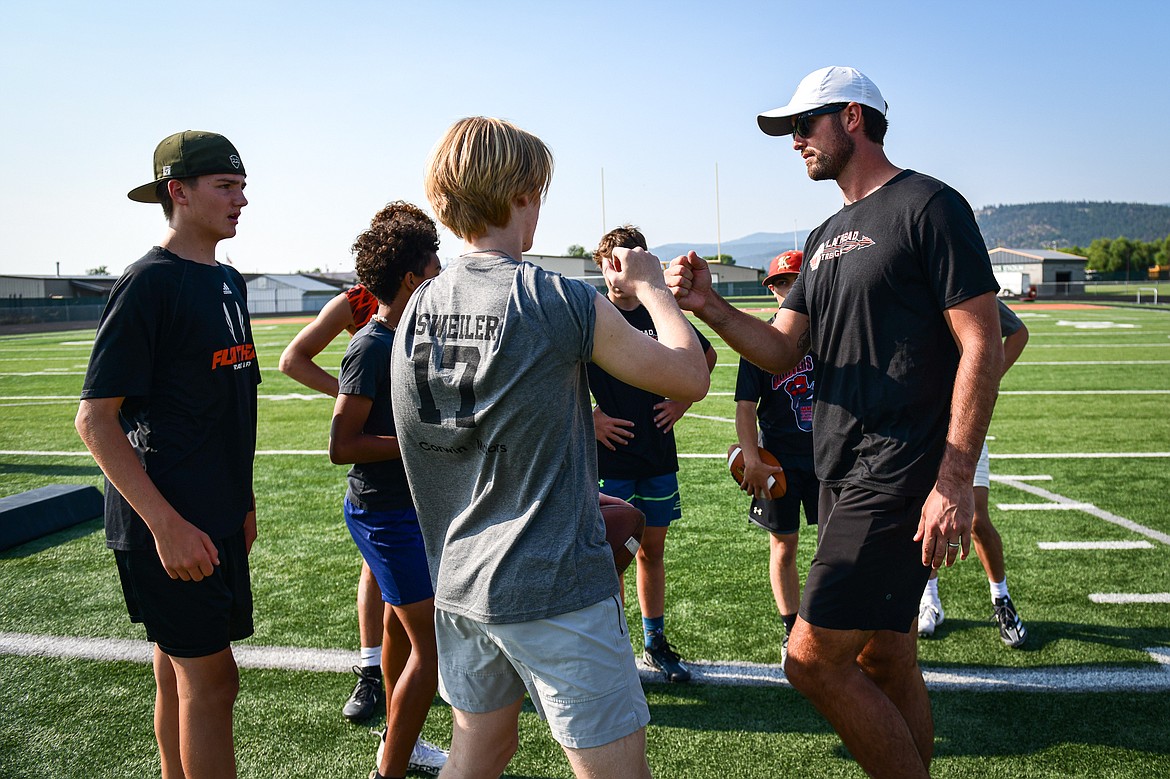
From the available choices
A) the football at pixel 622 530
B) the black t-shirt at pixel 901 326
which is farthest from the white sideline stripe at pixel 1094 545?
the football at pixel 622 530

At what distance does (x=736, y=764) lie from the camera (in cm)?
330

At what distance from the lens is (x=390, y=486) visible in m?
3.24

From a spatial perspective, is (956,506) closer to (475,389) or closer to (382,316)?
(475,389)

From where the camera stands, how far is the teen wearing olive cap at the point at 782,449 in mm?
4262

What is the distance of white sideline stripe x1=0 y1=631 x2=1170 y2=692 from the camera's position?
3.88 m

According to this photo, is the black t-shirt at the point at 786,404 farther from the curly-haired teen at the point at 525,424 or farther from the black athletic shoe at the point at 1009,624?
the curly-haired teen at the point at 525,424

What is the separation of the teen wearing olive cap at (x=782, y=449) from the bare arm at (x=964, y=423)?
1700 millimetres

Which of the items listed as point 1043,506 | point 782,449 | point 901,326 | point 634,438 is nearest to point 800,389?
point 782,449

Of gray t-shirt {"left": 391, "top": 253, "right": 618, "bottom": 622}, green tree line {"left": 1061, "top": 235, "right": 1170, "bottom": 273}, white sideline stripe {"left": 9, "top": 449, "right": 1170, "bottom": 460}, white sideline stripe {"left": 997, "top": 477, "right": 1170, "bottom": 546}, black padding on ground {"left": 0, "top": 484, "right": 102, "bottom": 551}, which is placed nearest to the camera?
gray t-shirt {"left": 391, "top": 253, "right": 618, "bottom": 622}

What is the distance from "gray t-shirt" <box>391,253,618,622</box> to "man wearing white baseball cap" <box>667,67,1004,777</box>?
98cm

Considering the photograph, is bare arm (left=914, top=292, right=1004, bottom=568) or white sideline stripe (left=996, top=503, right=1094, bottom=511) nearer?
bare arm (left=914, top=292, right=1004, bottom=568)

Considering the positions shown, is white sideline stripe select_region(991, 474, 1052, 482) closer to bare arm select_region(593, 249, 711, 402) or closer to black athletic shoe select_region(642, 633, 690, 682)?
→ black athletic shoe select_region(642, 633, 690, 682)

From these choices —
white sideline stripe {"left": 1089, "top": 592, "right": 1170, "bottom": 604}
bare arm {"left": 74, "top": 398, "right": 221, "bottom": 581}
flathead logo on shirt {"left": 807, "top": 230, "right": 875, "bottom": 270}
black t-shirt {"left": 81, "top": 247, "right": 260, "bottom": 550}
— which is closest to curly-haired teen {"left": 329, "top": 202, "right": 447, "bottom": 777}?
black t-shirt {"left": 81, "top": 247, "right": 260, "bottom": 550}

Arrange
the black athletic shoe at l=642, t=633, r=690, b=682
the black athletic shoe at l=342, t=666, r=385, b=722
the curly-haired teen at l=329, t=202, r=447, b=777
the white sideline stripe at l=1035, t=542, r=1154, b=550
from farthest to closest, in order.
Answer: the white sideline stripe at l=1035, t=542, r=1154, b=550 → the black athletic shoe at l=642, t=633, r=690, b=682 → the black athletic shoe at l=342, t=666, r=385, b=722 → the curly-haired teen at l=329, t=202, r=447, b=777
